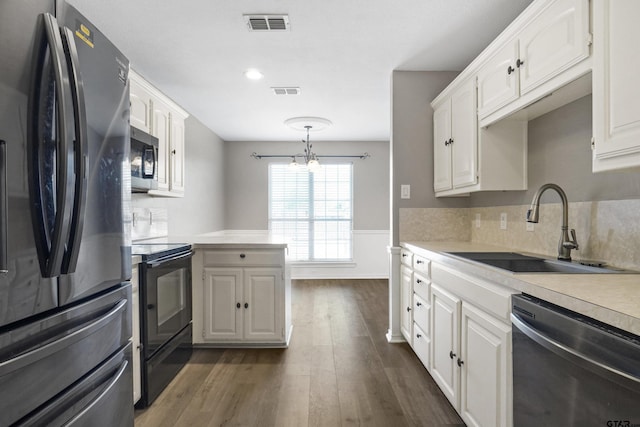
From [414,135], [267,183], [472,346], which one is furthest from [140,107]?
[267,183]

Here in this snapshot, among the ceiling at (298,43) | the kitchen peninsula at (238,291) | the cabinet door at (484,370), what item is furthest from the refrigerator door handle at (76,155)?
the kitchen peninsula at (238,291)

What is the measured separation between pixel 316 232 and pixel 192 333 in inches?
133

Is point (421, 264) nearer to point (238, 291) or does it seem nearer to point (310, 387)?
point (310, 387)

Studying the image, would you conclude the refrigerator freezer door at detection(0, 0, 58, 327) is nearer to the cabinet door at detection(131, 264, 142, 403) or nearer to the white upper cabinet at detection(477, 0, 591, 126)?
the cabinet door at detection(131, 264, 142, 403)

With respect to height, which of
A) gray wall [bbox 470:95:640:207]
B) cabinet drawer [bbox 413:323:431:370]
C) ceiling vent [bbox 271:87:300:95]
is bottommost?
cabinet drawer [bbox 413:323:431:370]

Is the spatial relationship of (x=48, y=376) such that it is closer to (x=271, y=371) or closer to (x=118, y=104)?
(x=118, y=104)

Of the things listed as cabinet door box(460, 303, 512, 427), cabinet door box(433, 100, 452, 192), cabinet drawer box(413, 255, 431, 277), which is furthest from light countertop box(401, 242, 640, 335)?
cabinet door box(433, 100, 452, 192)

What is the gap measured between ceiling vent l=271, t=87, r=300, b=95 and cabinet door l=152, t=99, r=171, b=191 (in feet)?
3.49

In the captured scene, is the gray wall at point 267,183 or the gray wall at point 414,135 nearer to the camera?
the gray wall at point 414,135

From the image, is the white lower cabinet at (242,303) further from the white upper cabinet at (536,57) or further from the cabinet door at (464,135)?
the white upper cabinet at (536,57)

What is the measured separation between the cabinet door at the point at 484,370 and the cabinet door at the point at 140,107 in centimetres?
255

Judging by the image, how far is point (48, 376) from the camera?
0.90 metres

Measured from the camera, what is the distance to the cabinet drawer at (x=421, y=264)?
2.30m

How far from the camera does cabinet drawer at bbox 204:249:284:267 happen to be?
9.22 ft
